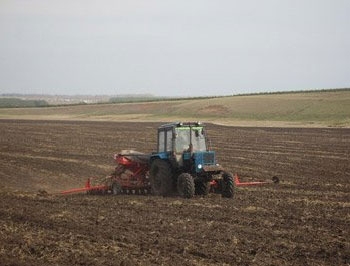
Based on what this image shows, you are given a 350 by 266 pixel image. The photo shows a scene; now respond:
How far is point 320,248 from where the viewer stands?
381 inches

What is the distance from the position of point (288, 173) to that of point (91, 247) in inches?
522

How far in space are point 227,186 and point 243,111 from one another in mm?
54913

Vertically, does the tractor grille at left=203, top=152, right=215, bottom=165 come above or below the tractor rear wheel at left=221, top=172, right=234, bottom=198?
above

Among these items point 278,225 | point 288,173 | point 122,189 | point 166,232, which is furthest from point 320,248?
point 288,173

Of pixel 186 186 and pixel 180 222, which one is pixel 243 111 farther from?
pixel 180 222

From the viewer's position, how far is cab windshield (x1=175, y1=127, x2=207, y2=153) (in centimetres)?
1628

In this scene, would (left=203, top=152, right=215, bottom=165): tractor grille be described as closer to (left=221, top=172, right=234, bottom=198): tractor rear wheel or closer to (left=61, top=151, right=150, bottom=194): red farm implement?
(left=221, top=172, right=234, bottom=198): tractor rear wheel

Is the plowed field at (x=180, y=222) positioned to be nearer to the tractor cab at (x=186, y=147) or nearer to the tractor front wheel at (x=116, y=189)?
the tractor front wheel at (x=116, y=189)

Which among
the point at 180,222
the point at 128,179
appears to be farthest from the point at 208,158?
the point at 180,222

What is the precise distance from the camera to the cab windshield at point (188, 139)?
1628 centimetres

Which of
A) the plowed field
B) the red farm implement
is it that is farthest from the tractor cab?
the red farm implement

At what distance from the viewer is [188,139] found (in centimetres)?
1636

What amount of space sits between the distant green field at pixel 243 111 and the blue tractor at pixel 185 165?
39220 mm

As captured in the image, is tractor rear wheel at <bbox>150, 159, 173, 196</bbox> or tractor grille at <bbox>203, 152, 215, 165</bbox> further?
tractor rear wheel at <bbox>150, 159, 173, 196</bbox>
